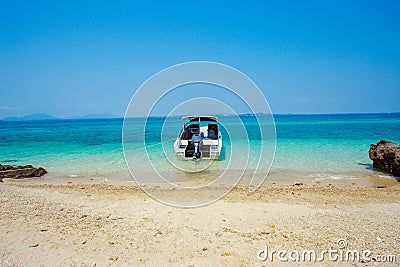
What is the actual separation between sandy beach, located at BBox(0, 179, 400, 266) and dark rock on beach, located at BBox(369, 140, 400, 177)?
375 cm

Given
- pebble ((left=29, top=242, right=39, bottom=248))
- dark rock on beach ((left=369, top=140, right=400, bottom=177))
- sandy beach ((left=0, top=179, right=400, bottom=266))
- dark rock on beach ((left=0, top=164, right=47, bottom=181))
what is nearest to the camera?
sandy beach ((left=0, top=179, right=400, bottom=266))

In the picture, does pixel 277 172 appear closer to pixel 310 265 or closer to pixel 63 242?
pixel 310 265

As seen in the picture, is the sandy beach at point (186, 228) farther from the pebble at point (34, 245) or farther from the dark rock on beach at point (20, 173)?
the dark rock on beach at point (20, 173)

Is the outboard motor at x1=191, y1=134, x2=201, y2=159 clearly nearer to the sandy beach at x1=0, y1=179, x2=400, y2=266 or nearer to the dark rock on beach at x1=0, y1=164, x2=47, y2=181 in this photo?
the sandy beach at x1=0, y1=179, x2=400, y2=266

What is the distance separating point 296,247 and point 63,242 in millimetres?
4099

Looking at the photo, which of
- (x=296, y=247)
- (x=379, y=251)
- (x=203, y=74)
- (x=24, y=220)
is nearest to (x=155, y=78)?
(x=203, y=74)

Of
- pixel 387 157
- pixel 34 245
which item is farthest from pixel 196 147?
pixel 34 245

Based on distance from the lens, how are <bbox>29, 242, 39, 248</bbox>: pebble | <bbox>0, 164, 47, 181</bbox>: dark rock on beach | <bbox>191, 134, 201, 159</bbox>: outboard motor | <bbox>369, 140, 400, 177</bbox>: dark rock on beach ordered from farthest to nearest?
<bbox>191, 134, 201, 159</bbox>: outboard motor
<bbox>0, 164, 47, 181</bbox>: dark rock on beach
<bbox>369, 140, 400, 177</bbox>: dark rock on beach
<bbox>29, 242, 39, 248</bbox>: pebble

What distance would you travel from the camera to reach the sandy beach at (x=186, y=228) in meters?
4.30

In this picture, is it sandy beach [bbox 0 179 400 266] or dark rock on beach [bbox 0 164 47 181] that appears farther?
dark rock on beach [bbox 0 164 47 181]

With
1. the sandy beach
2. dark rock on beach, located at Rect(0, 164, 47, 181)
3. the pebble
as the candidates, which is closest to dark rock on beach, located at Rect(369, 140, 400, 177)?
the sandy beach

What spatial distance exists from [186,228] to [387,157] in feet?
36.0

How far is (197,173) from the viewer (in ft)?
42.1

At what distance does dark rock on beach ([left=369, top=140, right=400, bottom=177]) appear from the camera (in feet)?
37.7
